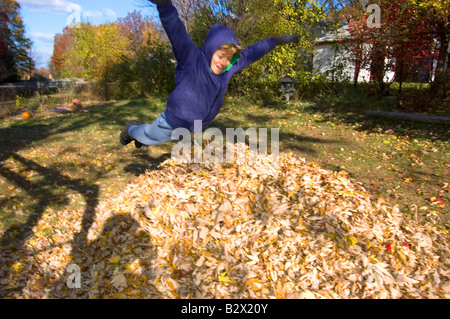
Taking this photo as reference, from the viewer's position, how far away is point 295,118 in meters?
9.77

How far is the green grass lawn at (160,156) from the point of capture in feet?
14.9

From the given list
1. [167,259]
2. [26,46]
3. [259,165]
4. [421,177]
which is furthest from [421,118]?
[26,46]

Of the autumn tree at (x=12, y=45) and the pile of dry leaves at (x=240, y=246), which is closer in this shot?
the pile of dry leaves at (x=240, y=246)

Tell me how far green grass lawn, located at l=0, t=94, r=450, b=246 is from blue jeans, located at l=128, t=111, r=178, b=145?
1412 millimetres

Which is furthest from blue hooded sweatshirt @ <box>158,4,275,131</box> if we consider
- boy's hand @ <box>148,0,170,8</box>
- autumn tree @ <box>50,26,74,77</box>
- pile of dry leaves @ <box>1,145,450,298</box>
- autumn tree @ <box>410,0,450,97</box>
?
autumn tree @ <box>50,26,74,77</box>

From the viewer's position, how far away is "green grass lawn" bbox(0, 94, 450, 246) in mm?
4535

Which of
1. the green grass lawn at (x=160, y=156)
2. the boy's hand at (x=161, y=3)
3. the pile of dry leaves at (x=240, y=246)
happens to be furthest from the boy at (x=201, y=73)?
the green grass lawn at (x=160, y=156)

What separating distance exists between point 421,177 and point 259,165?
2.92 metres

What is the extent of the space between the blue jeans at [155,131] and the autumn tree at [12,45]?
21.7 meters

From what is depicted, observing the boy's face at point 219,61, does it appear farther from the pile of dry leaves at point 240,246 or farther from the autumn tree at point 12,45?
the autumn tree at point 12,45

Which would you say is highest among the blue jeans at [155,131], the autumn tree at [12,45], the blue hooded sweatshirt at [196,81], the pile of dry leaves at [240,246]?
the autumn tree at [12,45]

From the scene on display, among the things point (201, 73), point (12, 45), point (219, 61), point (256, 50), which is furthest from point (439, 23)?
point (12, 45)

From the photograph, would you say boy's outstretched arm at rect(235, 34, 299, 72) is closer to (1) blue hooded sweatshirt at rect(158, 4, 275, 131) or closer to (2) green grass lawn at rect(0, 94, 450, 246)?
(1) blue hooded sweatshirt at rect(158, 4, 275, 131)

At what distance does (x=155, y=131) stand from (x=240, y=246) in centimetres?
152
